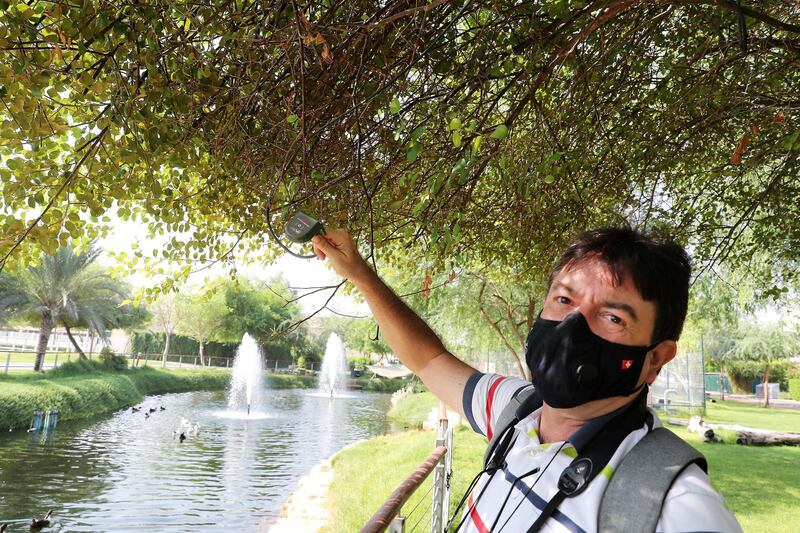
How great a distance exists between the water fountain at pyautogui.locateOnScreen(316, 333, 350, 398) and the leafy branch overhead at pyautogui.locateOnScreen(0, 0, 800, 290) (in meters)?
39.1

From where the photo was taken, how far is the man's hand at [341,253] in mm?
2336

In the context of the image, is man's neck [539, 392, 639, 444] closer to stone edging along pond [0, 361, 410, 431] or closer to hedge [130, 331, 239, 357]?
stone edging along pond [0, 361, 410, 431]

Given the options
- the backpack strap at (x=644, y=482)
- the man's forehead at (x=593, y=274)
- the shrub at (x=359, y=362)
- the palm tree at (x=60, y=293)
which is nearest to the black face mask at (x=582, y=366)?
the man's forehead at (x=593, y=274)

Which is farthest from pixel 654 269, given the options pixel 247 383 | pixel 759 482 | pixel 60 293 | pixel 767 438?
pixel 247 383

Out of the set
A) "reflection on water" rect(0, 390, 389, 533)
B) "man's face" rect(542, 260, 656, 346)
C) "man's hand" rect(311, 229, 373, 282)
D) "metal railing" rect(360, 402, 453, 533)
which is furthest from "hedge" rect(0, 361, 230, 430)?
"man's face" rect(542, 260, 656, 346)

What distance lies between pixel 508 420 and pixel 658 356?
47 cm

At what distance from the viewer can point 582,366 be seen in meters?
1.53

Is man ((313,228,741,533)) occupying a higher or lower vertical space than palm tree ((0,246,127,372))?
lower

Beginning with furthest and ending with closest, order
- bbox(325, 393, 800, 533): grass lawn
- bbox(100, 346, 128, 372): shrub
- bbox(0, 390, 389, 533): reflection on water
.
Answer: bbox(100, 346, 128, 372): shrub → bbox(0, 390, 389, 533): reflection on water → bbox(325, 393, 800, 533): grass lawn

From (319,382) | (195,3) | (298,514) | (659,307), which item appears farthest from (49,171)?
(319,382)

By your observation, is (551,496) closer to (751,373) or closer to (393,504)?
(393,504)

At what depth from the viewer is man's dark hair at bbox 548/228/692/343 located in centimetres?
156

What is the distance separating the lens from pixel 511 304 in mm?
15703

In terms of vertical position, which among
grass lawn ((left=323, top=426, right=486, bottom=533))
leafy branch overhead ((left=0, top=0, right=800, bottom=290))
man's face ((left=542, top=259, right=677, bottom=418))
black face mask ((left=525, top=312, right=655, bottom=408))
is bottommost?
grass lawn ((left=323, top=426, right=486, bottom=533))
